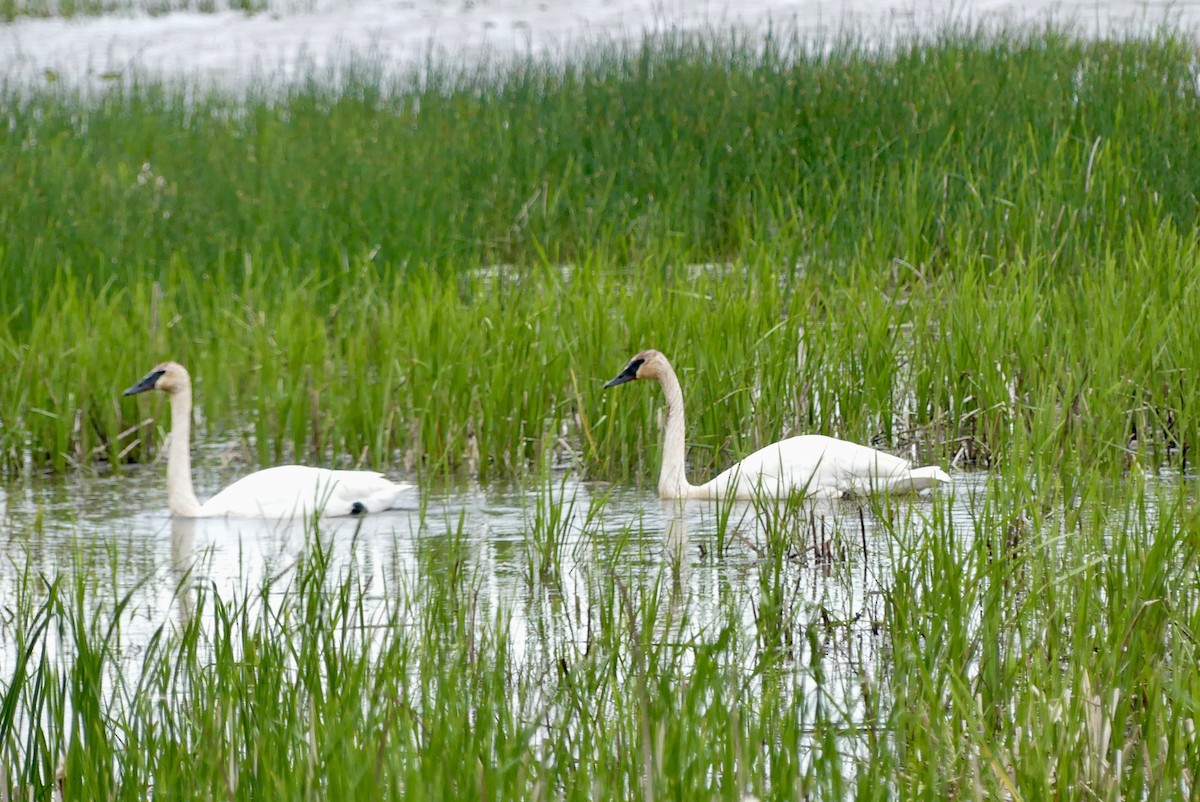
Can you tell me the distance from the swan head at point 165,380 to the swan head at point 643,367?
1.71 meters

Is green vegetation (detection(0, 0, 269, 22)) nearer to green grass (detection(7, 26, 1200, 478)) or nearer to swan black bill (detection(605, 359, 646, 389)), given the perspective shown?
green grass (detection(7, 26, 1200, 478))

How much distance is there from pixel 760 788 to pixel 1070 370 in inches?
150

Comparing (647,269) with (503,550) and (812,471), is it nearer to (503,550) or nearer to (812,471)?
(812,471)

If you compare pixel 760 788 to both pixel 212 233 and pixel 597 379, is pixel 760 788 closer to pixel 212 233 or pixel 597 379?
pixel 597 379

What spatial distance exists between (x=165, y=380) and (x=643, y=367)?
1.90 meters

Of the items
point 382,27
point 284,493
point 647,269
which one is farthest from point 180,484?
point 382,27

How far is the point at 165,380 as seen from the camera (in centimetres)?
682

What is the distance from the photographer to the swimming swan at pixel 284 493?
600 centimetres

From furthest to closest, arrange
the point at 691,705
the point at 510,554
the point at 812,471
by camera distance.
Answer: the point at 812,471, the point at 510,554, the point at 691,705

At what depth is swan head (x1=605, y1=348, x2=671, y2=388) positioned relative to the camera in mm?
6348

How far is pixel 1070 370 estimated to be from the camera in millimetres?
6188

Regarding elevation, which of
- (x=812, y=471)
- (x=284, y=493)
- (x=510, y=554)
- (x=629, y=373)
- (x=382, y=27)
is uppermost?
(x=382, y=27)

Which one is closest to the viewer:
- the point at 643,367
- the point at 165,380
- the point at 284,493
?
the point at 284,493

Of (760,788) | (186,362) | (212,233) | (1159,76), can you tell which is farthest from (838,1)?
(760,788)
